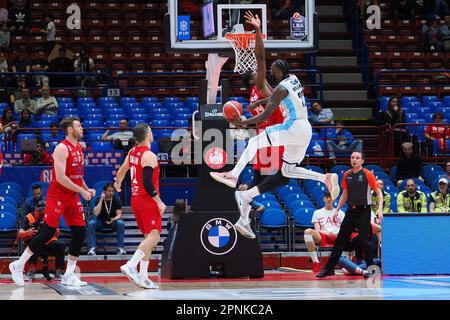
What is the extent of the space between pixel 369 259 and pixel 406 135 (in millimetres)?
7179

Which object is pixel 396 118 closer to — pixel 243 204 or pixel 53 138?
A: pixel 53 138

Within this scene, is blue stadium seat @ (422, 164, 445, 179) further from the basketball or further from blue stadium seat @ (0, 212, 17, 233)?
the basketball

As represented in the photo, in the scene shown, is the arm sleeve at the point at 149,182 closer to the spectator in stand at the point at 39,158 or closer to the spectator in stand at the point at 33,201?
the spectator in stand at the point at 33,201

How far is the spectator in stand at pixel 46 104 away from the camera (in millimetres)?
22172

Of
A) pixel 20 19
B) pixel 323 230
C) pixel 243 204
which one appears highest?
pixel 20 19

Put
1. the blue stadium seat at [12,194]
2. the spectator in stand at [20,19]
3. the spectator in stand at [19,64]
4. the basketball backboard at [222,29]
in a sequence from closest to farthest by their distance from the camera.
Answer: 1. the basketball backboard at [222,29]
2. the blue stadium seat at [12,194]
3. the spectator in stand at [19,64]
4. the spectator in stand at [20,19]

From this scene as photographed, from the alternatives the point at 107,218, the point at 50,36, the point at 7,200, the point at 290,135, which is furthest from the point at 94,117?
the point at 290,135

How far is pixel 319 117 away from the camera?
71.9 feet

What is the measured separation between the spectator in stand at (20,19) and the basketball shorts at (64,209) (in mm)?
14328

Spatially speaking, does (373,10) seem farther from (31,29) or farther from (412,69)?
(31,29)

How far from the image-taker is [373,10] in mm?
26828

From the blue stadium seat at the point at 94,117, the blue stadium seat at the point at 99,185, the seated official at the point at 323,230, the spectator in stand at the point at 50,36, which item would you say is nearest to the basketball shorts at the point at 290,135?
the seated official at the point at 323,230

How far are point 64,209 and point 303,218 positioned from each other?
6.57 metres
